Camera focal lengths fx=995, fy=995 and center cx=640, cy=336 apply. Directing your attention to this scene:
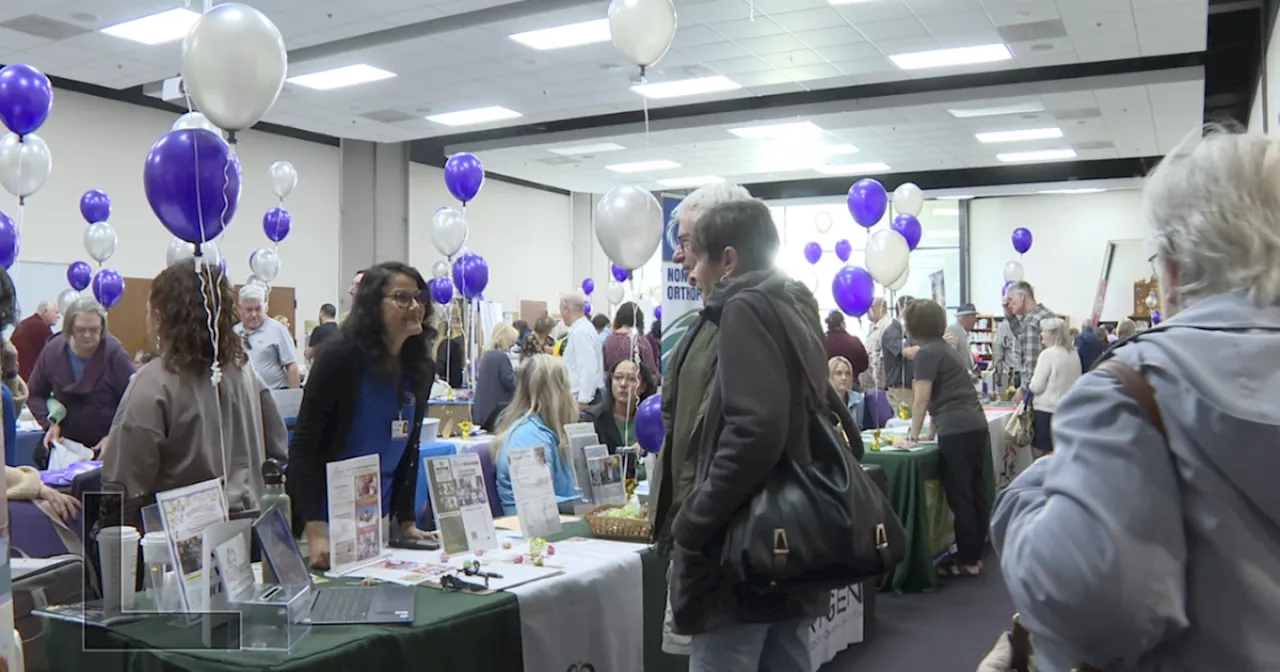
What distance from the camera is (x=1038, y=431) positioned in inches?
277

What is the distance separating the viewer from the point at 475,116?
12023mm

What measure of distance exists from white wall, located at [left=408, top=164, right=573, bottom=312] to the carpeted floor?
1109cm

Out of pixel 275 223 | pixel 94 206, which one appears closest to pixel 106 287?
pixel 94 206

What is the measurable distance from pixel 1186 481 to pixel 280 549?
1.61 meters

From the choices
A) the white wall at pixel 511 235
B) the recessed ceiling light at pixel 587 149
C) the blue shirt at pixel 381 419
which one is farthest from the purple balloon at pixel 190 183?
the white wall at pixel 511 235

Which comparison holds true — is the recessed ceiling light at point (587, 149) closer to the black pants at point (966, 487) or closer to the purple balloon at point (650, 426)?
the black pants at point (966, 487)

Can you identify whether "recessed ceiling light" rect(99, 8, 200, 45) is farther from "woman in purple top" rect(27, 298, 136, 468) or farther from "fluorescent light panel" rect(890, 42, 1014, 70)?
"fluorescent light panel" rect(890, 42, 1014, 70)

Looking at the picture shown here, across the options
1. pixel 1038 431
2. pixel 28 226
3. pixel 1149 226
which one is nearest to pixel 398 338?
pixel 1149 226

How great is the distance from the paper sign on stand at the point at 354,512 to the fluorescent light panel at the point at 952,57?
8.16m

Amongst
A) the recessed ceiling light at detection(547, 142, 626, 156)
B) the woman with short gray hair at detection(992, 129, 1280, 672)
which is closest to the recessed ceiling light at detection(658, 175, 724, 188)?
the recessed ceiling light at detection(547, 142, 626, 156)

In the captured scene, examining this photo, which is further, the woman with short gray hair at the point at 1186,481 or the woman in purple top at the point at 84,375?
the woman in purple top at the point at 84,375

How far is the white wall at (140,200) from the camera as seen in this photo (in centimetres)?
1070

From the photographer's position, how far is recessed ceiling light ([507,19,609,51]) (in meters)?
8.41

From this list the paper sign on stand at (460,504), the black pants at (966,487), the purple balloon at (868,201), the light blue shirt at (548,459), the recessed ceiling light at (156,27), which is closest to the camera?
the paper sign on stand at (460,504)
